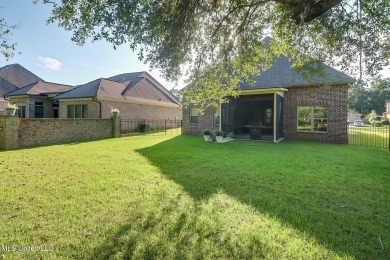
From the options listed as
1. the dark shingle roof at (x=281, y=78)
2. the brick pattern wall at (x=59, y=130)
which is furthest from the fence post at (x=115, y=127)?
the dark shingle roof at (x=281, y=78)

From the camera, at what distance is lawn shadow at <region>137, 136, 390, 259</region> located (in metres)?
3.17

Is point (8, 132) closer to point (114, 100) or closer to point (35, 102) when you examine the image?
point (114, 100)

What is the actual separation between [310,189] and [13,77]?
139ft

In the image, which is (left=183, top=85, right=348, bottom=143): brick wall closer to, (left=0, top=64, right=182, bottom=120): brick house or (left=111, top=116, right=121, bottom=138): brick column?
(left=111, top=116, right=121, bottom=138): brick column

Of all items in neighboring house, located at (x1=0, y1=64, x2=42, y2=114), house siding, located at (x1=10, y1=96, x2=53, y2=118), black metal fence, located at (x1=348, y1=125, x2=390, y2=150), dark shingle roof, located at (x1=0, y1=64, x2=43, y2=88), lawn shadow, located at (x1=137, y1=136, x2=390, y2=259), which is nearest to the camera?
lawn shadow, located at (x1=137, y1=136, x2=390, y2=259)

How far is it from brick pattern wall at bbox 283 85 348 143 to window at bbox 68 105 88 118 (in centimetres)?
1718

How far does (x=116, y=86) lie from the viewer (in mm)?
21938

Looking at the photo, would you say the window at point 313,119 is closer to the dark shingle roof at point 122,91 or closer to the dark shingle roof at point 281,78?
the dark shingle roof at point 281,78

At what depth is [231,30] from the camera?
7.68 meters

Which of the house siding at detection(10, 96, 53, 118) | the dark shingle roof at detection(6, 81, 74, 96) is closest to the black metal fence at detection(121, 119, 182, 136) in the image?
the dark shingle roof at detection(6, 81, 74, 96)

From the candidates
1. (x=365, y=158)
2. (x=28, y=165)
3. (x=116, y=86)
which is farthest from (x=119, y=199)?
(x=116, y=86)

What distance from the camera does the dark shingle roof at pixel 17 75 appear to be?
3119 centimetres

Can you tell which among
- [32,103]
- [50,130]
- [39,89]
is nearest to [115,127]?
[50,130]

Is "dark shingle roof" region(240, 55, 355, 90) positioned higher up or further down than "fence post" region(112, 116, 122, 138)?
higher up
